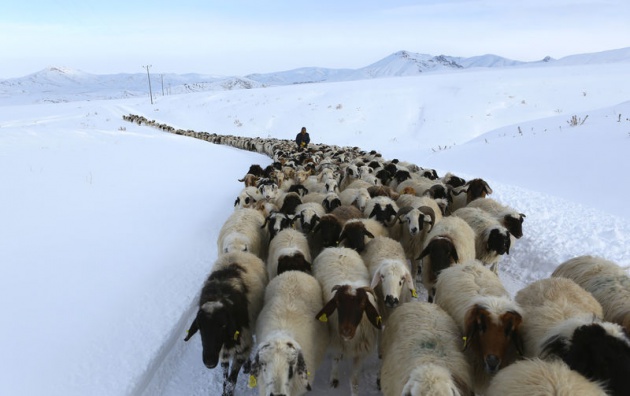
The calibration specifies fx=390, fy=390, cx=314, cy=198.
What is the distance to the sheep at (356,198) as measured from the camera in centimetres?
805

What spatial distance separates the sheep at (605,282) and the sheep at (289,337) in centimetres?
299

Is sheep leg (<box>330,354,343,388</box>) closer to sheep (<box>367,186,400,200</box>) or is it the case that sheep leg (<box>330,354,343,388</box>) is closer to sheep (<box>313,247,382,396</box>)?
sheep (<box>313,247,382,396</box>)

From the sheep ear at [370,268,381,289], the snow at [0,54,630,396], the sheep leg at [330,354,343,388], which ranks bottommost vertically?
the sheep leg at [330,354,343,388]

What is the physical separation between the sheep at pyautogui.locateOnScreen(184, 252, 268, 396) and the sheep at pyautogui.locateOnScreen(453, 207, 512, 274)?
11.8ft

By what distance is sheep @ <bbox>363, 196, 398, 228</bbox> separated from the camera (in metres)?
7.09

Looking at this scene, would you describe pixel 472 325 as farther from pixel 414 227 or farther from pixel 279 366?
pixel 414 227

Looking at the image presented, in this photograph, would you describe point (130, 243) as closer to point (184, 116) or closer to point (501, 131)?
point (501, 131)

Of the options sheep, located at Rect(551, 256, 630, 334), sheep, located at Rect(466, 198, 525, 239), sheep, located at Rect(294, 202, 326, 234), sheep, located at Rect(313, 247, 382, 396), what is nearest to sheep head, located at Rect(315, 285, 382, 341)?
sheep, located at Rect(313, 247, 382, 396)

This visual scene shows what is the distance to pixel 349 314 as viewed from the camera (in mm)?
3975

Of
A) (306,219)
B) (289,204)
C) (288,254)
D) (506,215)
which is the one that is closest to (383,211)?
(306,219)

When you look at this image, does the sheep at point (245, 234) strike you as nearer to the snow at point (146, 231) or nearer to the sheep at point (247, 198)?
the snow at point (146, 231)

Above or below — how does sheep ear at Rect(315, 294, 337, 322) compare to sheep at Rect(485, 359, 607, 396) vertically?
below

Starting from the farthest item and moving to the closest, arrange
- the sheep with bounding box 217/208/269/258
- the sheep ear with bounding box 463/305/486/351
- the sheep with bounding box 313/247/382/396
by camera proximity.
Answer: the sheep with bounding box 217/208/269/258 → the sheep with bounding box 313/247/382/396 → the sheep ear with bounding box 463/305/486/351

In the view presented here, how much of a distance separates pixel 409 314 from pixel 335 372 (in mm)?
1128
